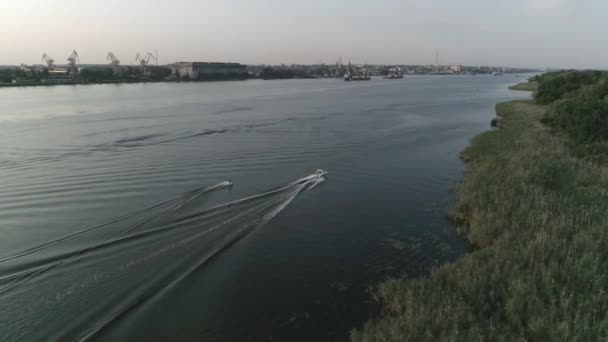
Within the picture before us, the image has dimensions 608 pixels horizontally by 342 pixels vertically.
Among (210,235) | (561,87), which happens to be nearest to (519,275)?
(210,235)

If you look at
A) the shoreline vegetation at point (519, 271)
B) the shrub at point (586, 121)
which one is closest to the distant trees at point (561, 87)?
the shrub at point (586, 121)

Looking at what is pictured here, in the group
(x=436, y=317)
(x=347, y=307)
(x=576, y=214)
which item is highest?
(x=576, y=214)

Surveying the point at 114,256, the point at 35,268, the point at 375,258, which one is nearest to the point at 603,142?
the point at 375,258

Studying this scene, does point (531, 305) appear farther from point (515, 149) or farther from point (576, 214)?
point (515, 149)

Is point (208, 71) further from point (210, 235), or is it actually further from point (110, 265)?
point (110, 265)

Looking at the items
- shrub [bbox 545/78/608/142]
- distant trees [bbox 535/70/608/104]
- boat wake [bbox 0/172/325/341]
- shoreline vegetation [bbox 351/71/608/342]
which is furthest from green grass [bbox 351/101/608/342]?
distant trees [bbox 535/70/608/104]

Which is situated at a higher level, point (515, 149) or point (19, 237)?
point (515, 149)

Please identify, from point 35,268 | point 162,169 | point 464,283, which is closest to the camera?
point 464,283
